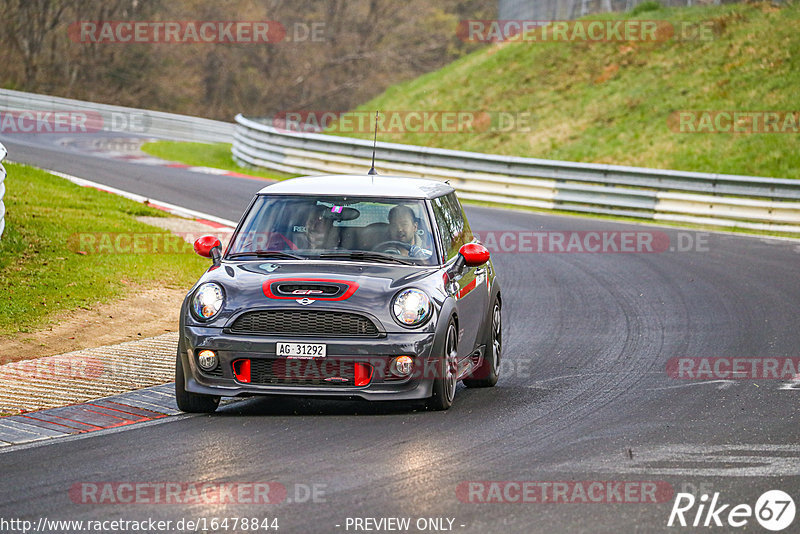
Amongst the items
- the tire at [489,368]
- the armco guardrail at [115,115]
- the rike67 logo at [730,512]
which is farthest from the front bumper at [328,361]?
the armco guardrail at [115,115]

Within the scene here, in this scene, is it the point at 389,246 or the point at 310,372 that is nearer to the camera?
the point at 310,372

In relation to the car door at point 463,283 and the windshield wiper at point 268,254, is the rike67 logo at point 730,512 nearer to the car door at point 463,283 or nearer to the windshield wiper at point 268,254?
the car door at point 463,283

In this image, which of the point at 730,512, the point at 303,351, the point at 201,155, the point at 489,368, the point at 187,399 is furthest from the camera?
the point at 201,155

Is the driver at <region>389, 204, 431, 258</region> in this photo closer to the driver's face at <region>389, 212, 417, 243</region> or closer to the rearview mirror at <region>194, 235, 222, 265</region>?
the driver's face at <region>389, 212, 417, 243</region>

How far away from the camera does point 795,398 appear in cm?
893

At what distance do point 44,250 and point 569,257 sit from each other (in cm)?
779

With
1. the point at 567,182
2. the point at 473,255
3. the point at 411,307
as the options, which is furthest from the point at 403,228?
the point at 567,182

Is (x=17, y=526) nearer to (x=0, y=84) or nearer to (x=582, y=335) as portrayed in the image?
(x=582, y=335)

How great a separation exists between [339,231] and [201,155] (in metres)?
24.8

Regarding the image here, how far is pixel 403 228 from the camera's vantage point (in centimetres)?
891

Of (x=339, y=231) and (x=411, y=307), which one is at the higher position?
(x=339, y=231)

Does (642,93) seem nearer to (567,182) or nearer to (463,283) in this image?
(567,182)

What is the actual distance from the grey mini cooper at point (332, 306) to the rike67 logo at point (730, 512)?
2.48 m

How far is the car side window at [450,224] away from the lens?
916 centimetres
